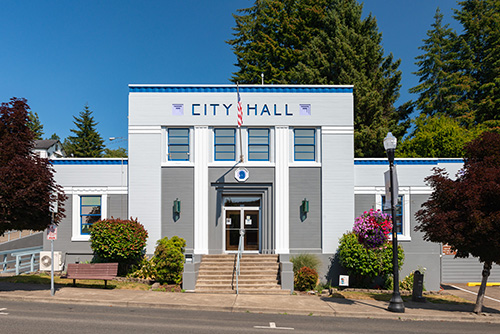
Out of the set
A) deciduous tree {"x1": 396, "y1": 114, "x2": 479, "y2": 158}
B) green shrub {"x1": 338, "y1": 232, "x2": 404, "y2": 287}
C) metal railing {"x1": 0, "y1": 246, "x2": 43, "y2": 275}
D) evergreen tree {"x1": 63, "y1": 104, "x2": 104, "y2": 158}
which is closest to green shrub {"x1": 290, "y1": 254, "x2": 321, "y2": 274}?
green shrub {"x1": 338, "y1": 232, "x2": 404, "y2": 287}

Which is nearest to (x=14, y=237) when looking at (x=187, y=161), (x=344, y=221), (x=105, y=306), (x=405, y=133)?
(x=187, y=161)

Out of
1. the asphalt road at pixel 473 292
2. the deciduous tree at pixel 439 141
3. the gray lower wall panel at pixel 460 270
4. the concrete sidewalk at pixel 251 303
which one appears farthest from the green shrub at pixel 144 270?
the deciduous tree at pixel 439 141

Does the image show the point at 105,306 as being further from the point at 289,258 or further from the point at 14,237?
the point at 14,237

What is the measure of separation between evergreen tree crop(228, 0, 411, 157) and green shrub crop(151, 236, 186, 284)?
1946 cm

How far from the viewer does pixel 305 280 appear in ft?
57.5

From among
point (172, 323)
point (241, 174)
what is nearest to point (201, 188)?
point (241, 174)

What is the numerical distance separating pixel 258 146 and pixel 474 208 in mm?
9763

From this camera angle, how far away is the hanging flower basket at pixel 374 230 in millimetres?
17812

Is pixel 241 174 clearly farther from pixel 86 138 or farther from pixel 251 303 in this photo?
pixel 86 138

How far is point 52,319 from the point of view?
1127 centimetres

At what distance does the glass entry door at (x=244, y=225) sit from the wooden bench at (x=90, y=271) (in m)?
5.59

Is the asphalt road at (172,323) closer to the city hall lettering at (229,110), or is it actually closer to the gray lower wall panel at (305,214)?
the gray lower wall panel at (305,214)

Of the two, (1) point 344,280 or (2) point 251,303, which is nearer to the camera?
(2) point 251,303

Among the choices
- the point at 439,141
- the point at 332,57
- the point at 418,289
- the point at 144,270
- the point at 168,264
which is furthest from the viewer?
the point at 332,57
